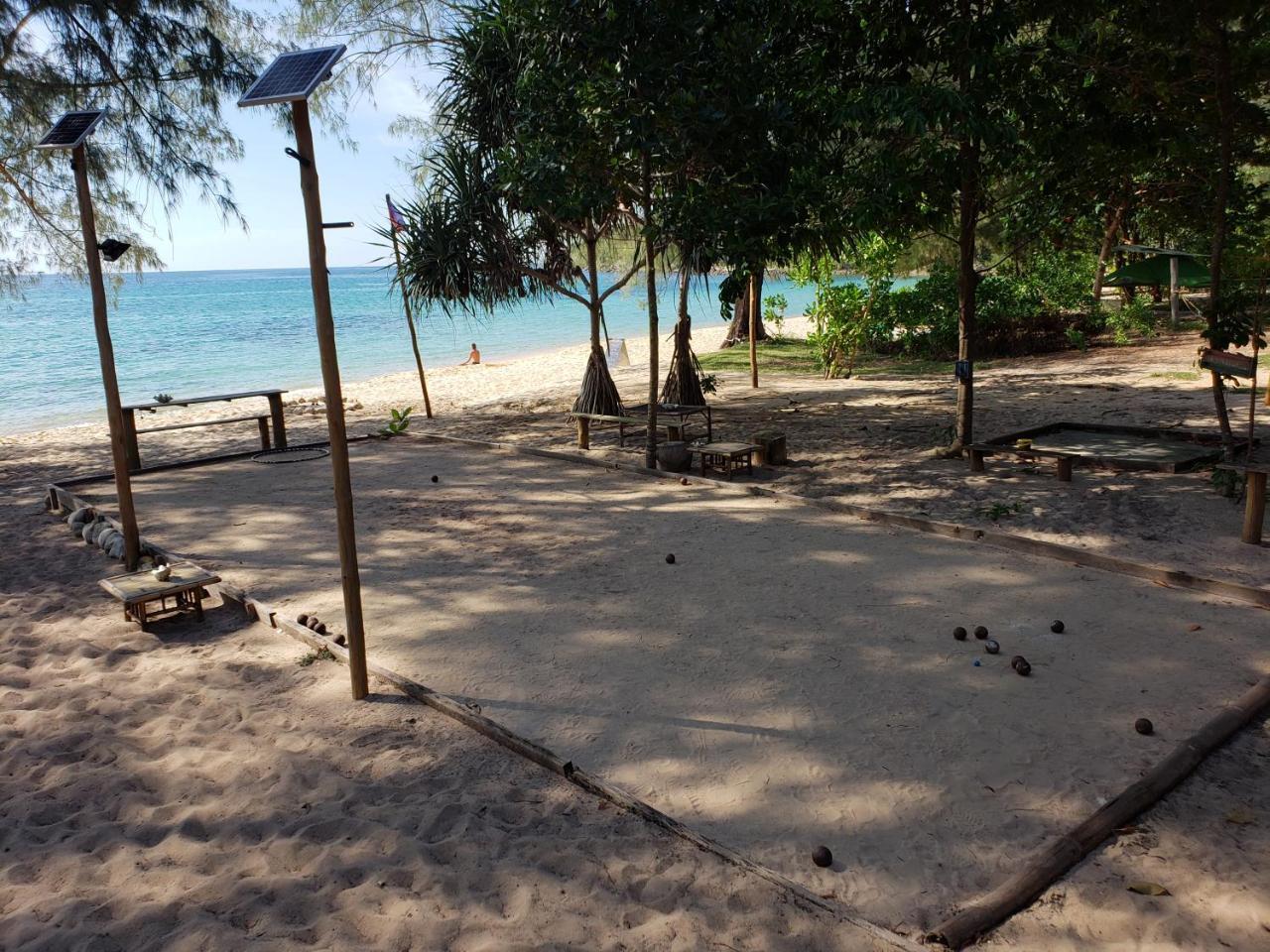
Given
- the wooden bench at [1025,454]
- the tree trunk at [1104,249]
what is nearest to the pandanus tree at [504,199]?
the wooden bench at [1025,454]

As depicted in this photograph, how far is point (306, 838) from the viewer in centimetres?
312

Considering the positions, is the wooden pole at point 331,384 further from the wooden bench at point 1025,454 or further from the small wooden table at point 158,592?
the wooden bench at point 1025,454

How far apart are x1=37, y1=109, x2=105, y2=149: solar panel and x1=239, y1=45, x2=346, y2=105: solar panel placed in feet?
7.58

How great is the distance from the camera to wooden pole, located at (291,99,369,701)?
3.83 m

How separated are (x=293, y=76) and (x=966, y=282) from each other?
255 inches

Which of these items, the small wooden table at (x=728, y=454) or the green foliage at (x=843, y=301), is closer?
the small wooden table at (x=728, y=454)

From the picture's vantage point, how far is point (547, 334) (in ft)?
150

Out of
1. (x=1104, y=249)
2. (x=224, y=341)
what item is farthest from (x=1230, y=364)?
(x=224, y=341)

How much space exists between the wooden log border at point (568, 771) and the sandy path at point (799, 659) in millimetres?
104

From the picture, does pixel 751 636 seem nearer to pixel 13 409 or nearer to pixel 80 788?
pixel 80 788

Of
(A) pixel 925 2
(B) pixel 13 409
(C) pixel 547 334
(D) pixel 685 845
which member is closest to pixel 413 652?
(D) pixel 685 845

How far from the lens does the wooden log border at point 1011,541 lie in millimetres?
4996

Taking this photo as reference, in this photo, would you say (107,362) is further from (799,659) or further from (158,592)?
(799,659)

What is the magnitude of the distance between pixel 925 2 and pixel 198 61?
8156mm
